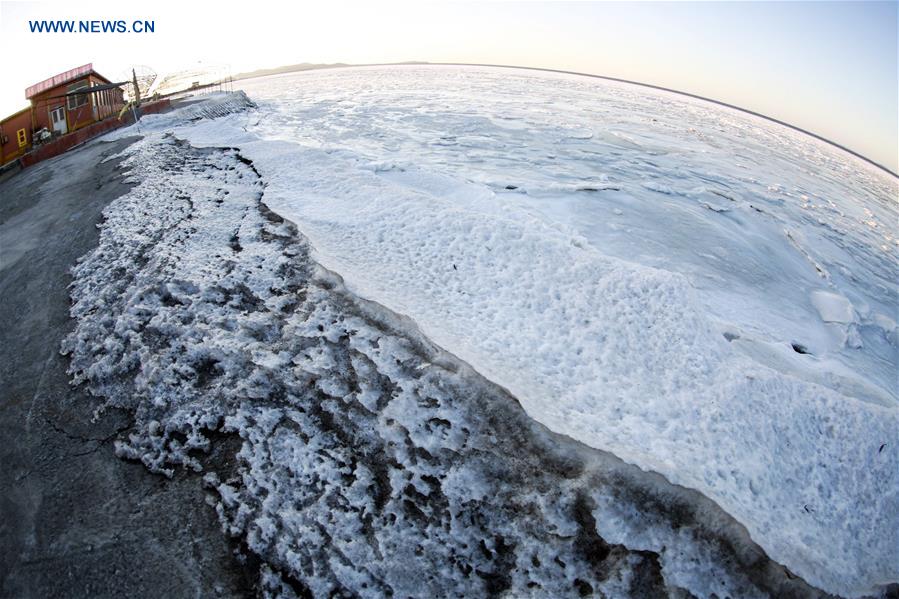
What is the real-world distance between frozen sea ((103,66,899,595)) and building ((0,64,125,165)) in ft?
37.4

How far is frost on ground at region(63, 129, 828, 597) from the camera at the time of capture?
2633 millimetres

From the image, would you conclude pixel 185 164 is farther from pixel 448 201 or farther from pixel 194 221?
pixel 448 201

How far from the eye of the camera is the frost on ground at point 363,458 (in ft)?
8.64

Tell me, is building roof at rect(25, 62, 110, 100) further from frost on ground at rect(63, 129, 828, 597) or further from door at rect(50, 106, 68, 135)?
frost on ground at rect(63, 129, 828, 597)

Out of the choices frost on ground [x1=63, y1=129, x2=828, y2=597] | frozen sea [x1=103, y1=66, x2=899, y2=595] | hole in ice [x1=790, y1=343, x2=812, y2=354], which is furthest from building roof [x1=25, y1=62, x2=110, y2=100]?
hole in ice [x1=790, y1=343, x2=812, y2=354]

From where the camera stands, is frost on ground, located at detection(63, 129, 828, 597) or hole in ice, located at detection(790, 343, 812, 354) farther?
hole in ice, located at detection(790, 343, 812, 354)

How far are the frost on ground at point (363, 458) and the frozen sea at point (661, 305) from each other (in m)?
0.21

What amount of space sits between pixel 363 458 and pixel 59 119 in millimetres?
22236

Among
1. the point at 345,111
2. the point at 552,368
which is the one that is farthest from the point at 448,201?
the point at 345,111

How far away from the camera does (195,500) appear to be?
3.10 m

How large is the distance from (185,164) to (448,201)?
7074mm

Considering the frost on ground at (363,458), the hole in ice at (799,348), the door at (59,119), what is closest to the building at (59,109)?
the door at (59,119)

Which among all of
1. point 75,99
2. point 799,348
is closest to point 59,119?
point 75,99

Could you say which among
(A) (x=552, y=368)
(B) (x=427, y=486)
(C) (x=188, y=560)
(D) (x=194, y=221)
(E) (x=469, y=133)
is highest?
(E) (x=469, y=133)
